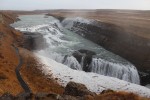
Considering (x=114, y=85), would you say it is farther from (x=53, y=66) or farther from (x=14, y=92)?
(x=14, y=92)

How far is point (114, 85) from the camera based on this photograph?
3167 cm

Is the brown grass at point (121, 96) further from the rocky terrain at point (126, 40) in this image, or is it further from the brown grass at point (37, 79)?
the rocky terrain at point (126, 40)

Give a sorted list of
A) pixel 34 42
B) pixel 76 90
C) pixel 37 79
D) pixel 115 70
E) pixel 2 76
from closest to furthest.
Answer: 1. pixel 76 90
2. pixel 2 76
3. pixel 37 79
4. pixel 115 70
5. pixel 34 42

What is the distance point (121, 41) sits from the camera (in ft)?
166

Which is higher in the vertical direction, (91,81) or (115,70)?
(91,81)

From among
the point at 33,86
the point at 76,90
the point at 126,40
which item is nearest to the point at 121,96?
the point at 76,90

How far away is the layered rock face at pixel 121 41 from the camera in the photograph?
4303cm

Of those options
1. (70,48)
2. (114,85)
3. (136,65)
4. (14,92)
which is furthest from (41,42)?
(14,92)

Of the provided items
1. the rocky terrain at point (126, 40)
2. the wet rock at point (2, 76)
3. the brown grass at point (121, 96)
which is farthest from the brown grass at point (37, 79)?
the rocky terrain at point (126, 40)

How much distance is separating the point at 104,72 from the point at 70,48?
1213 centimetres

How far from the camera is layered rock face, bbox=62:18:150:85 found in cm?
4303

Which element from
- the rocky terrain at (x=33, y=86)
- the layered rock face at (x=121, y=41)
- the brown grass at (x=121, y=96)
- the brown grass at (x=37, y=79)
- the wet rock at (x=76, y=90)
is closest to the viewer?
the brown grass at (x=121, y=96)

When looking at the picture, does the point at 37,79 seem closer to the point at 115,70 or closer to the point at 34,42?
the point at 115,70

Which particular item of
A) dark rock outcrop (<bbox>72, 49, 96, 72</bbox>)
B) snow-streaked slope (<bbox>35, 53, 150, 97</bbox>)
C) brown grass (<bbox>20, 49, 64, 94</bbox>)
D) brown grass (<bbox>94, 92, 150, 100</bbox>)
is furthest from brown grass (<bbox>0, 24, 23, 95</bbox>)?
dark rock outcrop (<bbox>72, 49, 96, 72</bbox>)
